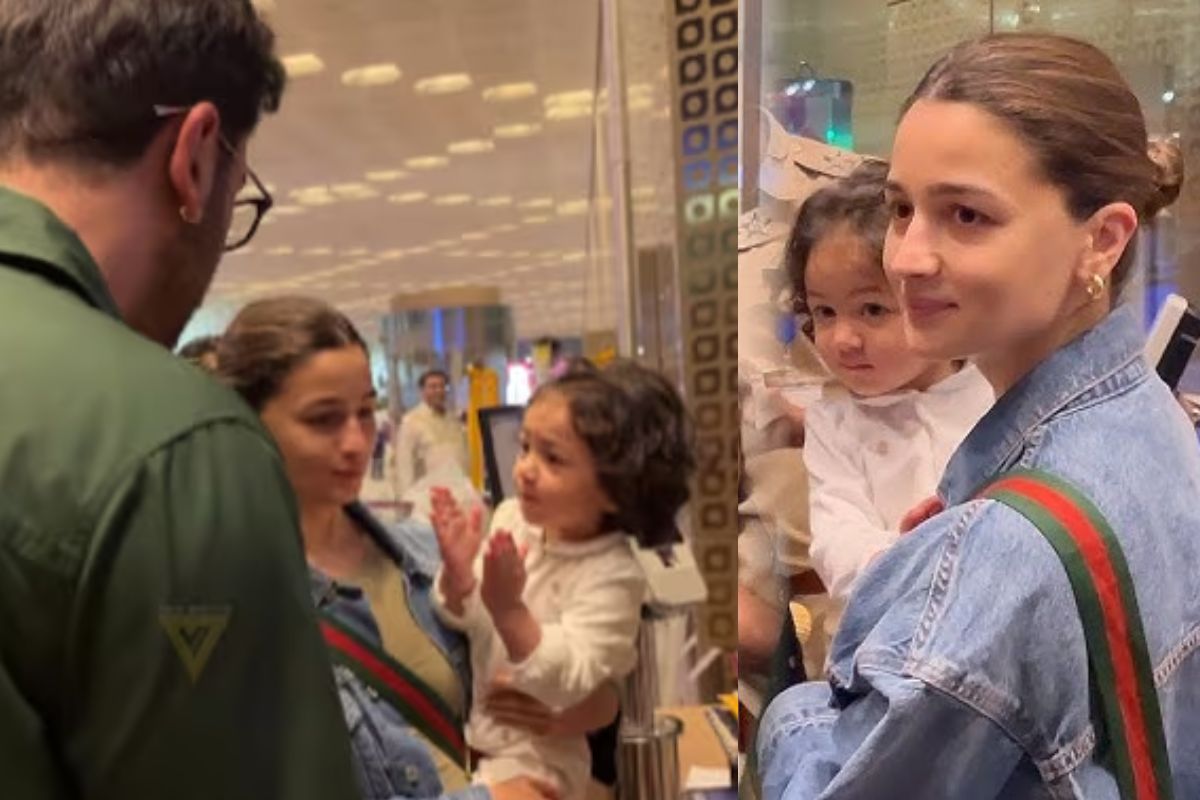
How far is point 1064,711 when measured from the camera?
2.84 ft

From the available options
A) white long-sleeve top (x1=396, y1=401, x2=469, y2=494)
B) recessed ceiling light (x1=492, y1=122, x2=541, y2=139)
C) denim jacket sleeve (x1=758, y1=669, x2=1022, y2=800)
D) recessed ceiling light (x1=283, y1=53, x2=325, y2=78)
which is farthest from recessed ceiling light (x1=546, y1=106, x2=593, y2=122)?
denim jacket sleeve (x1=758, y1=669, x2=1022, y2=800)

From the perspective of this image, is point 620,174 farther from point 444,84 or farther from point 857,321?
point 857,321

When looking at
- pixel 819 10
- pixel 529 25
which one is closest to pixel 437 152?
pixel 529 25

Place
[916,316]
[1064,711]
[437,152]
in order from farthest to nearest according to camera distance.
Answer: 1. [437,152]
2. [916,316]
3. [1064,711]

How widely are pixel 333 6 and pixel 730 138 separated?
8.07 ft

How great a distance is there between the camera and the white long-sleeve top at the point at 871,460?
3.32 feet

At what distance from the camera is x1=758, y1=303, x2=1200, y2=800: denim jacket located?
866mm

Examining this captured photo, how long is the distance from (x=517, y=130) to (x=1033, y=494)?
647 centimetres

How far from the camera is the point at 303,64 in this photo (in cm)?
540

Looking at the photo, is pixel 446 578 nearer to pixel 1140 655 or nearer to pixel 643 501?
pixel 643 501

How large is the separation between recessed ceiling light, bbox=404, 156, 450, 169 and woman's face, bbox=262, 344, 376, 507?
19.7ft

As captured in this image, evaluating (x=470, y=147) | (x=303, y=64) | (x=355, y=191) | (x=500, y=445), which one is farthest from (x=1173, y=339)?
(x=355, y=191)

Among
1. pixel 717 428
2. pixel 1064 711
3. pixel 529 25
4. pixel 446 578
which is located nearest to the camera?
pixel 1064 711

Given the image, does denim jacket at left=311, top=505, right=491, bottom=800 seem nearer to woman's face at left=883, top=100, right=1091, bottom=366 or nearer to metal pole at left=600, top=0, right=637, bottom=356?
woman's face at left=883, top=100, right=1091, bottom=366
